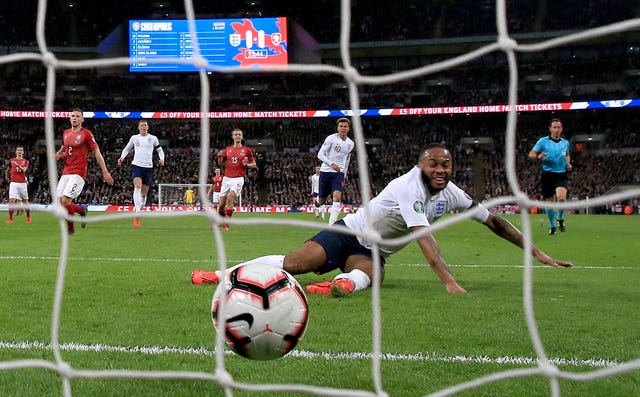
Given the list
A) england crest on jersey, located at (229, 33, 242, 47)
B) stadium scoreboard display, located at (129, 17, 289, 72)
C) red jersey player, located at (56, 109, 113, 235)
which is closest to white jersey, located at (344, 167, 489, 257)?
red jersey player, located at (56, 109, 113, 235)

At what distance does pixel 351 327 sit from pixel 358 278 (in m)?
1.17

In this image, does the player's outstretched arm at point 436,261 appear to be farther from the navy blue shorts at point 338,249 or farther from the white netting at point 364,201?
the white netting at point 364,201

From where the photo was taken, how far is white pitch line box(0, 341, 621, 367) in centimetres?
277

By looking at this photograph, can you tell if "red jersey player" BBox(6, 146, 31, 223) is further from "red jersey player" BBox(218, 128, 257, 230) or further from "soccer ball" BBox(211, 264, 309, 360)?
"soccer ball" BBox(211, 264, 309, 360)

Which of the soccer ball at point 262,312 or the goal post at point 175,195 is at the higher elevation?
the soccer ball at point 262,312

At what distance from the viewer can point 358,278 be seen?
15.2 ft

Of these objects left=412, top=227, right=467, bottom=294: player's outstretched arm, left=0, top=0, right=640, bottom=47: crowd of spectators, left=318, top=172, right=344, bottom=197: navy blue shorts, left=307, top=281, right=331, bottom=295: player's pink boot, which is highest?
left=0, top=0, right=640, bottom=47: crowd of spectators

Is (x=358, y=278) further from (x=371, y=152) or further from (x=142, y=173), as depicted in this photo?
(x=371, y=152)

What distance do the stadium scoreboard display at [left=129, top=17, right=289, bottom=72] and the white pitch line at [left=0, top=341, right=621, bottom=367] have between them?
27.8 metres

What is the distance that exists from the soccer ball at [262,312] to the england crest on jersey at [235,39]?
95.1 ft

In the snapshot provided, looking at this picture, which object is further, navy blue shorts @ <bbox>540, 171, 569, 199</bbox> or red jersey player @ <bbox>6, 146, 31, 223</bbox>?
red jersey player @ <bbox>6, 146, 31, 223</bbox>

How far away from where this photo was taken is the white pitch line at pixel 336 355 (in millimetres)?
2770

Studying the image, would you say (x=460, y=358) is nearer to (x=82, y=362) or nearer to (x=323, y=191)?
(x=82, y=362)

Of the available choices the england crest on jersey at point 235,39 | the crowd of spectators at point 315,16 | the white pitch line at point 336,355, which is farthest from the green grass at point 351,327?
the crowd of spectators at point 315,16
